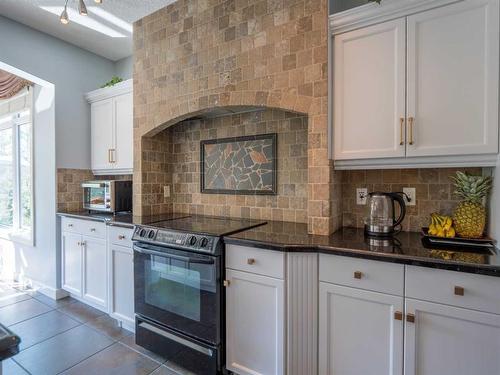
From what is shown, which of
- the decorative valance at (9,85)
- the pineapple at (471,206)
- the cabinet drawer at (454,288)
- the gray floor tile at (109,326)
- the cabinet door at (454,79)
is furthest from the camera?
the decorative valance at (9,85)

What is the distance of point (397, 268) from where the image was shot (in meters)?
1.41

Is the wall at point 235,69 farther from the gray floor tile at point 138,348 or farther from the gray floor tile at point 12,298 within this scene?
the gray floor tile at point 12,298

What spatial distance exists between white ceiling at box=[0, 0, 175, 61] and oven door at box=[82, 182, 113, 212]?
1.66 meters

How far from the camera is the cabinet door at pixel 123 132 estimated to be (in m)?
3.03

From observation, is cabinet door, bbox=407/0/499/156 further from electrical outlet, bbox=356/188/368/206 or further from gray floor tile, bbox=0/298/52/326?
gray floor tile, bbox=0/298/52/326

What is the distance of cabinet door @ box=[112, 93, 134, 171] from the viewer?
3029mm

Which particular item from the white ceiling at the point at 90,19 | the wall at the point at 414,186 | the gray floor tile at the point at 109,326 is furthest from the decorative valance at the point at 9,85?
the wall at the point at 414,186

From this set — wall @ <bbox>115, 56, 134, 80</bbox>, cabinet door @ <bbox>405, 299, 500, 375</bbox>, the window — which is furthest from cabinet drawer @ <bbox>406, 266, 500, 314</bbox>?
the window

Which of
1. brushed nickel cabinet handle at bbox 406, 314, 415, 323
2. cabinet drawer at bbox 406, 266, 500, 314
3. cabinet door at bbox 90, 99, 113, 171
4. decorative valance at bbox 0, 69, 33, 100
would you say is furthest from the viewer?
decorative valance at bbox 0, 69, 33, 100

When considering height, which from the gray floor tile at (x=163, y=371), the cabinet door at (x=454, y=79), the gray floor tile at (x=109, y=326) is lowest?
the gray floor tile at (x=163, y=371)

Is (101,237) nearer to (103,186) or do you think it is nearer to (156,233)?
(103,186)

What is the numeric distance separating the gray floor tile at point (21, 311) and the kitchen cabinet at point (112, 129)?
1.61 metres

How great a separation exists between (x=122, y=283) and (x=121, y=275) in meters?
0.07

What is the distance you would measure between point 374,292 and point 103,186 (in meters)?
2.79
